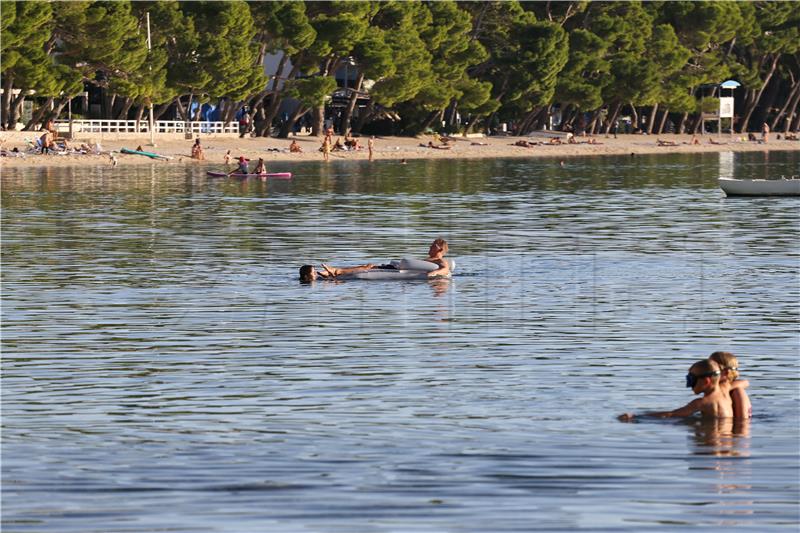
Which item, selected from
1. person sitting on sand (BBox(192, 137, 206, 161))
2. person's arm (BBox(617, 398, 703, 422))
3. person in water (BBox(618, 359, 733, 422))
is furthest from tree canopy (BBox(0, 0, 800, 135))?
person in water (BBox(618, 359, 733, 422))

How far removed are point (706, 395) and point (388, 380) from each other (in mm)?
5088

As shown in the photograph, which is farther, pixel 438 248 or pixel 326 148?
pixel 326 148

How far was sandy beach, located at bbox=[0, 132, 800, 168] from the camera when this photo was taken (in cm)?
9344

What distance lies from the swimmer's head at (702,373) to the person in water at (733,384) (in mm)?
72

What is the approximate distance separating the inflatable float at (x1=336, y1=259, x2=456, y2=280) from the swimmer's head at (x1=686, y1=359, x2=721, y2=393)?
16556 mm

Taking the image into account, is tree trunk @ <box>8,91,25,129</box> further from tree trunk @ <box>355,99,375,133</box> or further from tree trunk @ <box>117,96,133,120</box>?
tree trunk @ <box>355,99,375,133</box>

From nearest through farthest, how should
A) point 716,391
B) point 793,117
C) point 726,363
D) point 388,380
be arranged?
point 726,363 < point 716,391 < point 388,380 < point 793,117

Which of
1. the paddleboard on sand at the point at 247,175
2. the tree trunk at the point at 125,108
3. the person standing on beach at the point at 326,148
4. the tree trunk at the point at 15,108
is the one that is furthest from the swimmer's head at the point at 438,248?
the person standing on beach at the point at 326,148

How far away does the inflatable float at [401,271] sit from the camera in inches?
1368

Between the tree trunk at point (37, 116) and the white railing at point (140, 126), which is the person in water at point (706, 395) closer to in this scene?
the tree trunk at point (37, 116)

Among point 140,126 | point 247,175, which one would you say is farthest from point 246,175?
point 140,126

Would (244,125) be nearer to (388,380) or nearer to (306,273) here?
(306,273)

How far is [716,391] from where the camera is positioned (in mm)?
18500

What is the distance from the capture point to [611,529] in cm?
1412
